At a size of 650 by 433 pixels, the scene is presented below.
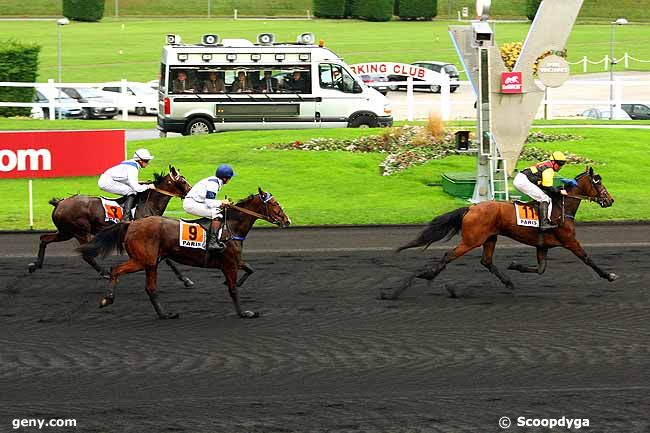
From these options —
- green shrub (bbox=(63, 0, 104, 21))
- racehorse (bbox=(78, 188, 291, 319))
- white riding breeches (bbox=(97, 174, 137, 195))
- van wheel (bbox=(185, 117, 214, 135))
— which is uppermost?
green shrub (bbox=(63, 0, 104, 21))

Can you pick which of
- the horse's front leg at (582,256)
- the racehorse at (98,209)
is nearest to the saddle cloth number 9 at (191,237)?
the racehorse at (98,209)

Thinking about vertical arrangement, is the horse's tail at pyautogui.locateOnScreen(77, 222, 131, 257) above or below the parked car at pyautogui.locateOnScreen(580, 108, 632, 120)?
below

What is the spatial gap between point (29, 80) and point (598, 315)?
28.0 meters

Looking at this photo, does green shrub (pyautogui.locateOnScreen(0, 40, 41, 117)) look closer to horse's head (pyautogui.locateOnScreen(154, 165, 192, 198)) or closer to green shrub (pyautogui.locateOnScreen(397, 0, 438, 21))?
horse's head (pyautogui.locateOnScreen(154, 165, 192, 198))

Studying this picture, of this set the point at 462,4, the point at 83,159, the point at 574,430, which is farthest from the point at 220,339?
the point at 462,4

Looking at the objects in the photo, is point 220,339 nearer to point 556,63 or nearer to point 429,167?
point 556,63

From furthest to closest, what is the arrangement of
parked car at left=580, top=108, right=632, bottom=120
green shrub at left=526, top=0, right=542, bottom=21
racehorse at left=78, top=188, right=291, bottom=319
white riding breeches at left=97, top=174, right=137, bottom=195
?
green shrub at left=526, top=0, right=542, bottom=21 → parked car at left=580, top=108, right=632, bottom=120 → white riding breeches at left=97, top=174, right=137, bottom=195 → racehorse at left=78, top=188, right=291, bottom=319

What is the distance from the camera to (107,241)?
1234 cm

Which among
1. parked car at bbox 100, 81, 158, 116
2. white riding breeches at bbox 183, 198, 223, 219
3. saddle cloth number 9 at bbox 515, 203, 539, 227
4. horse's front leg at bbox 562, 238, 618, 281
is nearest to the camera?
white riding breeches at bbox 183, 198, 223, 219

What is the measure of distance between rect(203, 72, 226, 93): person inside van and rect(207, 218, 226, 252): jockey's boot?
17993 mm

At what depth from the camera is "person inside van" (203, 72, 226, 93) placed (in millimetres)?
29812

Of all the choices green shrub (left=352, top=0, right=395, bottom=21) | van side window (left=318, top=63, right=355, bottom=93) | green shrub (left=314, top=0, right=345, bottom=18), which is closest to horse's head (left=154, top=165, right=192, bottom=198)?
van side window (left=318, top=63, right=355, bottom=93)

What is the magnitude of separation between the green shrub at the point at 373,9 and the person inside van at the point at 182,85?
55.1 m

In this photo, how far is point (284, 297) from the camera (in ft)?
44.0
